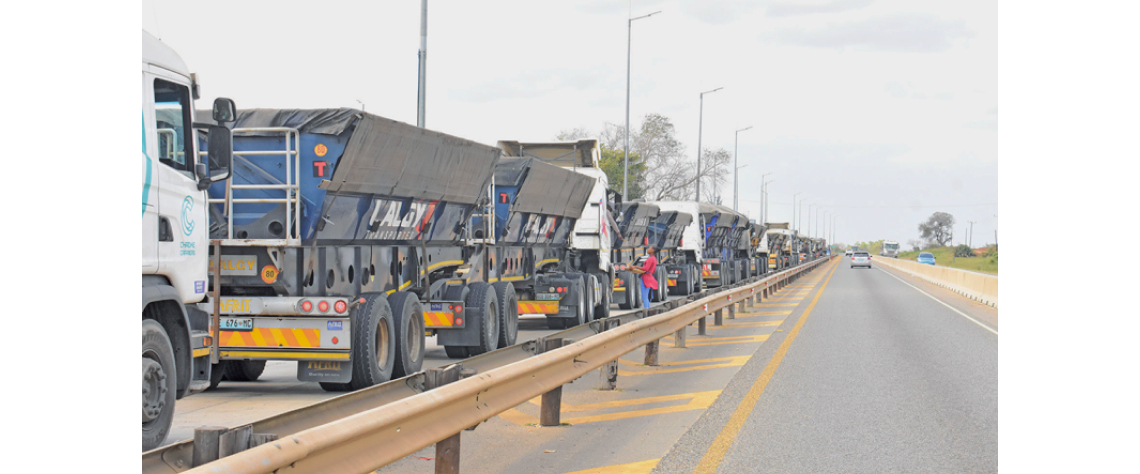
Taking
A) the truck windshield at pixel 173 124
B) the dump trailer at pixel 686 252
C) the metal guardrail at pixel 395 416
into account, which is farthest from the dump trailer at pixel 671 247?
the truck windshield at pixel 173 124

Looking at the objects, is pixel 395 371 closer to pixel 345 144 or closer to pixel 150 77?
pixel 345 144

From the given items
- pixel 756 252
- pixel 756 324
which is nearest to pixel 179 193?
pixel 756 324

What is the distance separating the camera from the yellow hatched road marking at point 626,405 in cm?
849

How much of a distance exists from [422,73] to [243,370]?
26.8 feet

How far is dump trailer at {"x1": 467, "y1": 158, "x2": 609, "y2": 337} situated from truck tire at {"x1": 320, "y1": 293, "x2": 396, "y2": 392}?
109 inches

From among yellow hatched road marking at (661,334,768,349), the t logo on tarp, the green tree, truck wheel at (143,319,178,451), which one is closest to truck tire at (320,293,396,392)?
the t logo on tarp

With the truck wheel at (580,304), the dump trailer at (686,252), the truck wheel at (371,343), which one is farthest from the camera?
the dump trailer at (686,252)

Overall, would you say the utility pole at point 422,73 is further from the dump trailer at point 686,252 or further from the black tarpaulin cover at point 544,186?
the dump trailer at point 686,252

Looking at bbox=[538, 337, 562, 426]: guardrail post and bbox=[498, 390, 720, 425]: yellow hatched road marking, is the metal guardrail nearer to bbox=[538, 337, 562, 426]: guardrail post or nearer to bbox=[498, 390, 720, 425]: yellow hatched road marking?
bbox=[538, 337, 562, 426]: guardrail post

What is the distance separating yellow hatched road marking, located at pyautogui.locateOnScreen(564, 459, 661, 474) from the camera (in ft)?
21.3

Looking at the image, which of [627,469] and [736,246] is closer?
[627,469]

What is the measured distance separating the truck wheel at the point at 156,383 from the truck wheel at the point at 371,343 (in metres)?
3.38

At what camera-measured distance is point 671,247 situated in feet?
107

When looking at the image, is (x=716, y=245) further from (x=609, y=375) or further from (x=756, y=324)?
(x=609, y=375)
